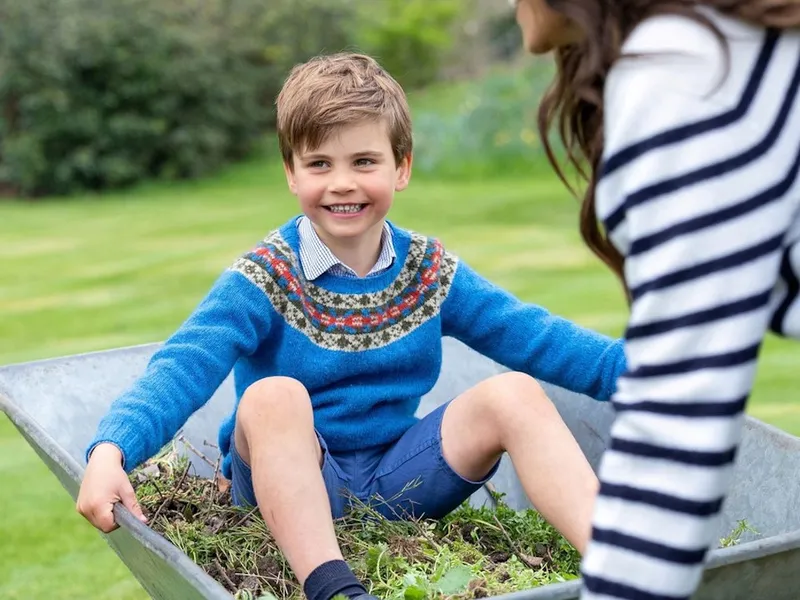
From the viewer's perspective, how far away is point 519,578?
2014 mm

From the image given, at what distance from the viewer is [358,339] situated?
87.4 inches

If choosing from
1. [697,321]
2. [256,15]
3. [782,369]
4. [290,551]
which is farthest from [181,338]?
[256,15]

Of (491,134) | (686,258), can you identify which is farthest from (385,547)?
(491,134)

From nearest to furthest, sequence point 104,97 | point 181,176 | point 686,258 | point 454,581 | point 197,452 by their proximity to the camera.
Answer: point 686,258
point 454,581
point 197,452
point 104,97
point 181,176

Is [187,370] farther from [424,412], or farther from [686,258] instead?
[686,258]

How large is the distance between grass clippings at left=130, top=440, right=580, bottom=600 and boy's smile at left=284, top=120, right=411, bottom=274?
485 mm

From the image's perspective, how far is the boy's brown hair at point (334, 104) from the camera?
2184 millimetres

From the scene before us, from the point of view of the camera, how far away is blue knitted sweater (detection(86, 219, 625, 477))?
2.10 meters

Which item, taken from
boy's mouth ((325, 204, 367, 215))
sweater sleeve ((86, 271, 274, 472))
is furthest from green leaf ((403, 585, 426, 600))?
boy's mouth ((325, 204, 367, 215))

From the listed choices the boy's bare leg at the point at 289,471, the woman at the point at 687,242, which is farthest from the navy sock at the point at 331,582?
the woman at the point at 687,242

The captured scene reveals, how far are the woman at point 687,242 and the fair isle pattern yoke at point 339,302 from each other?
3.31 feet

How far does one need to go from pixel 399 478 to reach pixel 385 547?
0.62ft

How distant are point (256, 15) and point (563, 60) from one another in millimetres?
11273

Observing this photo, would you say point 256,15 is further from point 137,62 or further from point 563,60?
point 563,60
